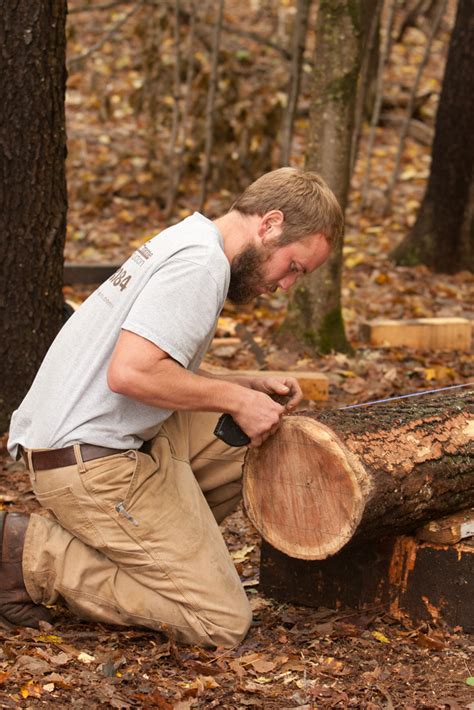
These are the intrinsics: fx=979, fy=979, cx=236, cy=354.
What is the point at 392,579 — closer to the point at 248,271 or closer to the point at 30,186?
the point at 248,271

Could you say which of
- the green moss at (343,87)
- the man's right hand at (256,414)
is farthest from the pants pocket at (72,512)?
the green moss at (343,87)

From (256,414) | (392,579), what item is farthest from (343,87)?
(392,579)

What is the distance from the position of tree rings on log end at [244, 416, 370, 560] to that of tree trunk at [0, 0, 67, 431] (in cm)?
178

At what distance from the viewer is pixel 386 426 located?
3.34 metres

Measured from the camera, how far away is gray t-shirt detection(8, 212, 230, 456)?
10.0ft

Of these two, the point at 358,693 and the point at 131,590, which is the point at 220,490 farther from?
the point at 358,693

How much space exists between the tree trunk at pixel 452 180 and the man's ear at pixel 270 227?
5260 mm

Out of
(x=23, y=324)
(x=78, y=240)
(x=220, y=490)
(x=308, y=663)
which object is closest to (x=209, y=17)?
(x=78, y=240)

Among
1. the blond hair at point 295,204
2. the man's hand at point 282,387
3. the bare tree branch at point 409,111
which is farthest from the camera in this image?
the bare tree branch at point 409,111

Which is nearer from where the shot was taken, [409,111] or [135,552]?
[135,552]

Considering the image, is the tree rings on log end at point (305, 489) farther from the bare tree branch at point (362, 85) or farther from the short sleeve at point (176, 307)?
the bare tree branch at point (362, 85)

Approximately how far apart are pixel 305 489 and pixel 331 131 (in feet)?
10.5

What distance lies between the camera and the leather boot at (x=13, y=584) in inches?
135

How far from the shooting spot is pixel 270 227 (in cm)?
329
